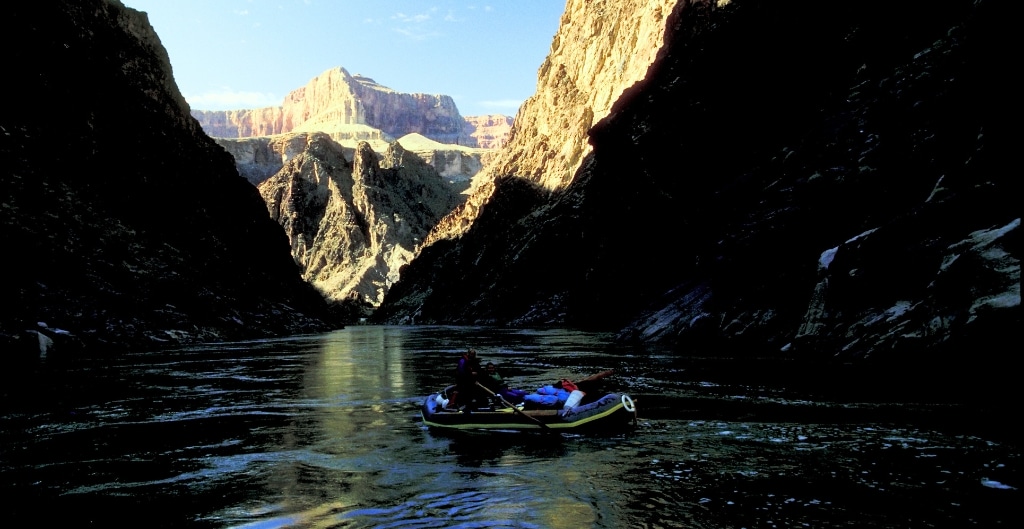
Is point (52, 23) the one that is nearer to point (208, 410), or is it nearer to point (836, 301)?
point (208, 410)

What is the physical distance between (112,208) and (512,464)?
226 ft

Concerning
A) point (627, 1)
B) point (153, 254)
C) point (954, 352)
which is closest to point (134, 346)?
point (153, 254)

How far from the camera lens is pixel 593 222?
→ 9694 cm

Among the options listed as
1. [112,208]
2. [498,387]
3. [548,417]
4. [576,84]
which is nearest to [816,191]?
[498,387]

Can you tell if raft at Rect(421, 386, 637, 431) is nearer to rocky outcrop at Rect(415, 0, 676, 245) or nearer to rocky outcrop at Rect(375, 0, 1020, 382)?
rocky outcrop at Rect(375, 0, 1020, 382)

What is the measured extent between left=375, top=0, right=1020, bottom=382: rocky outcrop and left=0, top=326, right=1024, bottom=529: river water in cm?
598

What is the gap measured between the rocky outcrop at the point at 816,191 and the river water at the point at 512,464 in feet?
19.6

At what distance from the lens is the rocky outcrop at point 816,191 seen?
2712 centimetres

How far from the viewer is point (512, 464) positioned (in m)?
15.6

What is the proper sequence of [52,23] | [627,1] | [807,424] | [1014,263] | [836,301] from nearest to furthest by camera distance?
[807,424] < [1014,263] < [836,301] < [52,23] < [627,1]

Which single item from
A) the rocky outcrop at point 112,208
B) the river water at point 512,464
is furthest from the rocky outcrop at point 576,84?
the river water at point 512,464

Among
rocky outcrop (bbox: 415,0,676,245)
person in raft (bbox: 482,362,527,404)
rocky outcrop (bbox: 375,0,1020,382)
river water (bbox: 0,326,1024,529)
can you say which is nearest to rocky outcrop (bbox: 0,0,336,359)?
river water (bbox: 0,326,1024,529)

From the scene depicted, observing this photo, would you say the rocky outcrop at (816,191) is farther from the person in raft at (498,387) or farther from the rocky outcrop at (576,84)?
the rocky outcrop at (576,84)

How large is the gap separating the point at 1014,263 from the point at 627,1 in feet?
400
